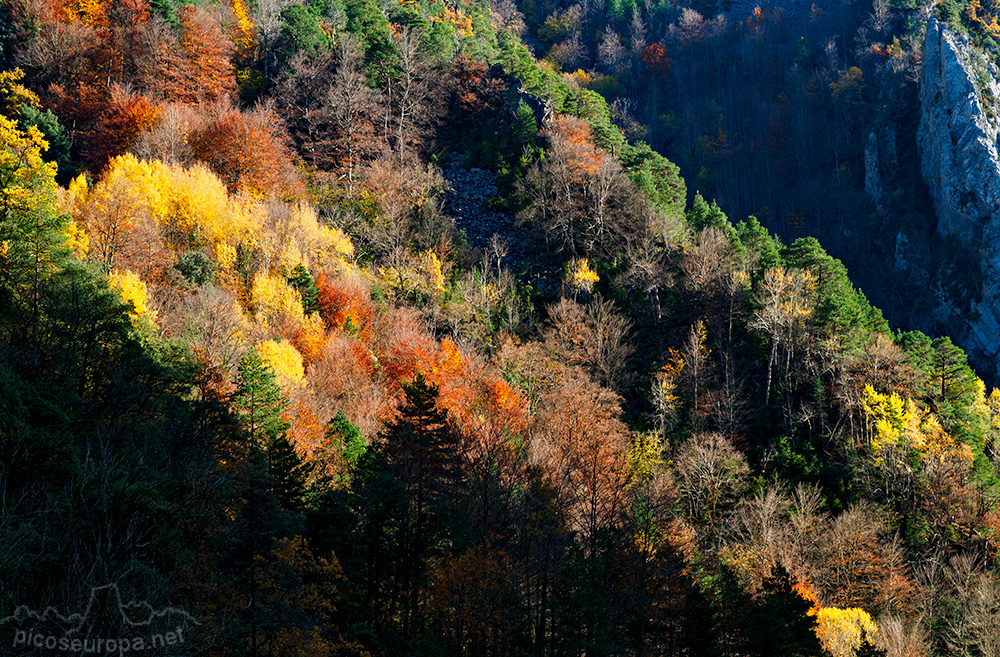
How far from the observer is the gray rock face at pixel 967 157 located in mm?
62250

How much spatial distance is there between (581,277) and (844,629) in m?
26.8

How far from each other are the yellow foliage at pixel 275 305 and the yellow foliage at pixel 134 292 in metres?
6.28

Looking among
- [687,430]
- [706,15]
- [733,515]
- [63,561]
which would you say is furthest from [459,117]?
[706,15]

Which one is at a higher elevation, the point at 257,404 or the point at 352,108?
the point at 352,108

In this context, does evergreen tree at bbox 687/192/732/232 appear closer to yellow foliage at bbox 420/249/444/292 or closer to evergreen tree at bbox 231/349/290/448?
yellow foliage at bbox 420/249/444/292

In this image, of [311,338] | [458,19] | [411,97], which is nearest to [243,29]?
[411,97]

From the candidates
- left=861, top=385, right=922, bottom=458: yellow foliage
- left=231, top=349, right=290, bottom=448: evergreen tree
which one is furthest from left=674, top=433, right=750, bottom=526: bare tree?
left=231, top=349, right=290, bottom=448: evergreen tree

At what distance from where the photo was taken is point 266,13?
2438 inches

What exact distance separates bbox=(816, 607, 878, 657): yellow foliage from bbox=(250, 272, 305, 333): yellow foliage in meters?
30.1

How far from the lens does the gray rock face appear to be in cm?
6225

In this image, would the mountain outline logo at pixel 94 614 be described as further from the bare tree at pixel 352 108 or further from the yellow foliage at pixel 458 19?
the yellow foliage at pixel 458 19

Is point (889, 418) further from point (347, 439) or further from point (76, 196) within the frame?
point (76, 196)

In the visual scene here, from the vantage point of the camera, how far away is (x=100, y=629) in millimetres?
11258

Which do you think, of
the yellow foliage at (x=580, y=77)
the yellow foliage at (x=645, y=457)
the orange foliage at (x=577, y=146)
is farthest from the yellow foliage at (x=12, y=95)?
the yellow foliage at (x=580, y=77)
